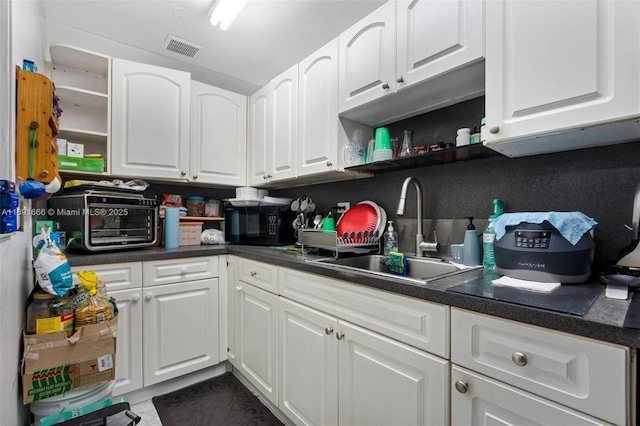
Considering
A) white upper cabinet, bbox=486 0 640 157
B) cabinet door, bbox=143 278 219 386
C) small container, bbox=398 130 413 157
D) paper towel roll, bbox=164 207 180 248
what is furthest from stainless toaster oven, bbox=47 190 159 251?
white upper cabinet, bbox=486 0 640 157

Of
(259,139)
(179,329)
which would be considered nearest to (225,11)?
(259,139)

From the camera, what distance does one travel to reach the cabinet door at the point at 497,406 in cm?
64

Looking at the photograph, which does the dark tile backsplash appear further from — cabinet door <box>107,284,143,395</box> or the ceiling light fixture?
cabinet door <box>107,284,143,395</box>

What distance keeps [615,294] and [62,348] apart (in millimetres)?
1808

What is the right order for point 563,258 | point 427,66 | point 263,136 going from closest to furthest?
point 563,258 < point 427,66 < point 263,136

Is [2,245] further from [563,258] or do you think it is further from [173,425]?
[563,258]

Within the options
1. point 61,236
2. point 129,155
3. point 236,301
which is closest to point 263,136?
point 129,155

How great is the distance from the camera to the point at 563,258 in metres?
0.87

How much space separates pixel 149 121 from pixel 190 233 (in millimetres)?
819

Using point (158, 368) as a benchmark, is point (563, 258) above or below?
above

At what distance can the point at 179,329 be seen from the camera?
1.79 meters

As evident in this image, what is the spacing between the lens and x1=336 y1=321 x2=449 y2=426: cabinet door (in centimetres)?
85

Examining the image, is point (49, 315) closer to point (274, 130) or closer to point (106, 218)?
point (106, 218)

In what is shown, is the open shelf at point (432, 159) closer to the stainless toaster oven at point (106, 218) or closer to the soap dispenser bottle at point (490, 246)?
the soap dispenser bottle at point (490, 246)
